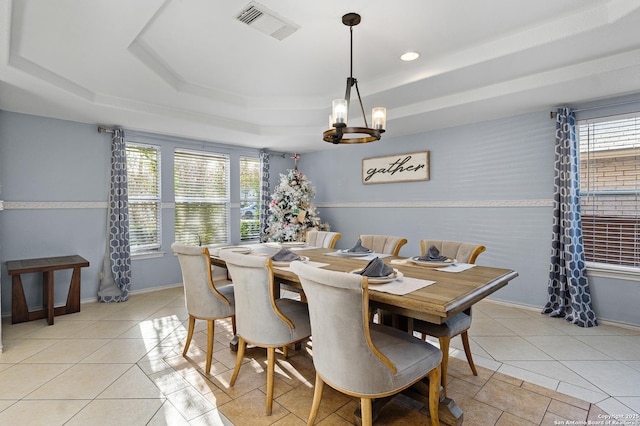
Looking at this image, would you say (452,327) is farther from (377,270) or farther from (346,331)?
(346,331)

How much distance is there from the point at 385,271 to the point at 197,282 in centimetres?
150

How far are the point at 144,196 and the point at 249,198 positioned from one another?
1.83m

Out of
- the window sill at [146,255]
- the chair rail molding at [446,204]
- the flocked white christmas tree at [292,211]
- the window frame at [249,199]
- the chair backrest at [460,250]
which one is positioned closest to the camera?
the chair backrest at [460,250]

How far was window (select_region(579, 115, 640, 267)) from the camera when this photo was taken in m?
3.40

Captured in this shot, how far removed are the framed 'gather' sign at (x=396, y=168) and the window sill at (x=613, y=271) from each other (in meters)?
2.20

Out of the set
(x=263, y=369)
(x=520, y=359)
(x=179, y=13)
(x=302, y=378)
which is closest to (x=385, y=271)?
(x=302, y=378)

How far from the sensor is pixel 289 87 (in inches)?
153

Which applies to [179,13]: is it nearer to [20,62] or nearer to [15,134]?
[20,62]

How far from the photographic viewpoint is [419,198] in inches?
195

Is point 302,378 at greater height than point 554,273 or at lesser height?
lesser

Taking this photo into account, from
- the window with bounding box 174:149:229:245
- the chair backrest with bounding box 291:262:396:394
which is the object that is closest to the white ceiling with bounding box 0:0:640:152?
the window with bounding box 174:149:229:245

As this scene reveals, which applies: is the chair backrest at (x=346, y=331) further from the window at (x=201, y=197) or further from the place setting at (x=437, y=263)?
the window at (x=201, y=197)

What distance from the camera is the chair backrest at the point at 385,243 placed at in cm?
322

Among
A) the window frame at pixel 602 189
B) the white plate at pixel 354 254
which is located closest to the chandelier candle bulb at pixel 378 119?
the white plate at pixel 354 254
